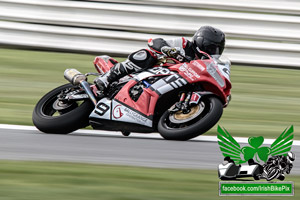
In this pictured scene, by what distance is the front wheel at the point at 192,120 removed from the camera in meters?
6.09

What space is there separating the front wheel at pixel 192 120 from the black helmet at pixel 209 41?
60 centimetres

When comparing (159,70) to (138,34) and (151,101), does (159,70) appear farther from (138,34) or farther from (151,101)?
(138,34)

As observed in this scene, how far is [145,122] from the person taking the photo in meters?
6.47

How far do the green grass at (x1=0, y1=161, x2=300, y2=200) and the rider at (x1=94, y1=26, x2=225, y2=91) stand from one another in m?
1.51

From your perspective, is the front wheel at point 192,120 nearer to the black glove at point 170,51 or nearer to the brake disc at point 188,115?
the brake disc at point 188,115

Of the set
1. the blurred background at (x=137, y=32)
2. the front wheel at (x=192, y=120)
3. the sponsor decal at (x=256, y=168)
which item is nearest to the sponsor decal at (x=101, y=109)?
the front wheel at (x=192, y=120)

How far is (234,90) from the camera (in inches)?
368

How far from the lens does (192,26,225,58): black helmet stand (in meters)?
6.60

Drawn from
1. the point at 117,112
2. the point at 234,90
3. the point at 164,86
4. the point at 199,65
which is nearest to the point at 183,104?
the point at 164,86

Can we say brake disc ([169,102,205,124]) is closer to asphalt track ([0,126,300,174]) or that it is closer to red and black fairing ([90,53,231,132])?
red and black fairing ([90,53,231,132])

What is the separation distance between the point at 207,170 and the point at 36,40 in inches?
230

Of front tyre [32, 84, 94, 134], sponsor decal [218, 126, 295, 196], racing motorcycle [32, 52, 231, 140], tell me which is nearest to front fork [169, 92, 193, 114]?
racing motorcycle [32, 52, 231, 140]

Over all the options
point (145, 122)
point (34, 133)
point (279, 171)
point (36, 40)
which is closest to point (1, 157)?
point (34, 133)

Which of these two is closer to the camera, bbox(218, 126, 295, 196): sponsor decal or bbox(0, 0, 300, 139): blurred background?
bbox(218, 126, 295, 196): sponsor decal
